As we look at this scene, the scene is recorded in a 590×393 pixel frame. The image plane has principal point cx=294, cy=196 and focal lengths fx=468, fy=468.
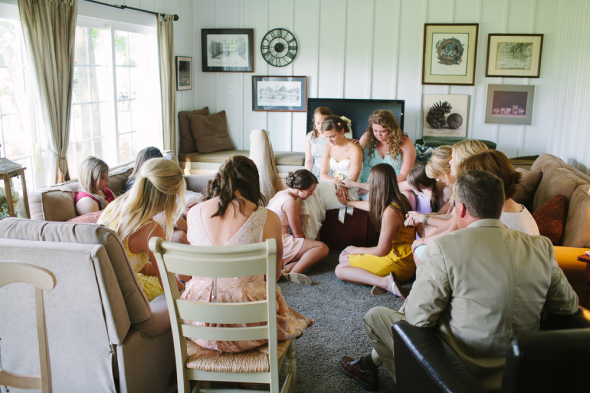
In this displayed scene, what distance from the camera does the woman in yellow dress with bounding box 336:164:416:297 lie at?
334 centimetres

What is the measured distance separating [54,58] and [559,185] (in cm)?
404

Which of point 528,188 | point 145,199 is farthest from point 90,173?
point 528,188

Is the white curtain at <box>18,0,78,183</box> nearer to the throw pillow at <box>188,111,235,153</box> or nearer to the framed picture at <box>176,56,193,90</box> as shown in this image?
the framed picture at <box>176,56,193,90</box>

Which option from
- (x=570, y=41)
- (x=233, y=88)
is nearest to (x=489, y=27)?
(x=570, y=41)

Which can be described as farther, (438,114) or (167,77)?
(438,114)

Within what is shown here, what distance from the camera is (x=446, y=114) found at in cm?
600

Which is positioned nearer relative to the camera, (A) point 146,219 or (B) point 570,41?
(A) point 146,219

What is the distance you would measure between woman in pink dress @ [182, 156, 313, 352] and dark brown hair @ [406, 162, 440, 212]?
5.77ft

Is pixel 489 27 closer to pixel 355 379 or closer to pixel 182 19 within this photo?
pixel 182 19

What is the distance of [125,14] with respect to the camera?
15.7 feet

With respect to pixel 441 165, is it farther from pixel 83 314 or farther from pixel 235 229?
pixel 83 314

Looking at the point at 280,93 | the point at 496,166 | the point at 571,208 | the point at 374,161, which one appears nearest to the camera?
the point at 496,166

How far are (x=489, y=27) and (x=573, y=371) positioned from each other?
540 centimetres

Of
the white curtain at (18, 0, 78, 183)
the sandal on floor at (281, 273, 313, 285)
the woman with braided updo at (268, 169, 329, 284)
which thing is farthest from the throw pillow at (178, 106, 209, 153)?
the sandal on floor at (281, 273, 313, 285)
